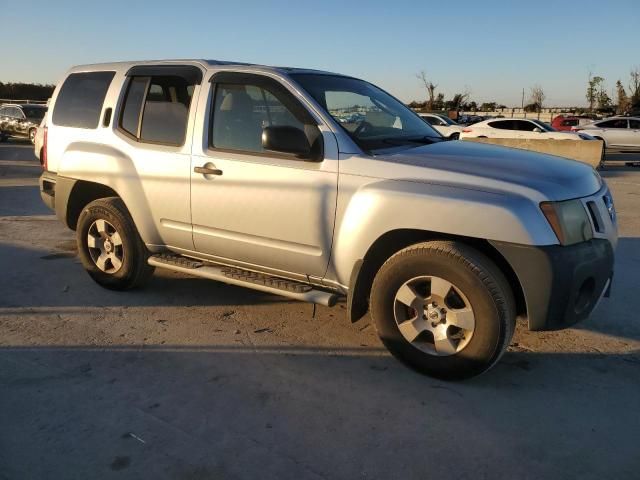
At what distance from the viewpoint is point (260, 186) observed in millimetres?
3834

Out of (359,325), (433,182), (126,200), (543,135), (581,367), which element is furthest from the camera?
(543,135)

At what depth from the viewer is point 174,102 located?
4426 mm

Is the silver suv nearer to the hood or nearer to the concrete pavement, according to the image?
the hood

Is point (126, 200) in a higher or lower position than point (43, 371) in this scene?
higher

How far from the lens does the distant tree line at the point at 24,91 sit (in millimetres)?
50531

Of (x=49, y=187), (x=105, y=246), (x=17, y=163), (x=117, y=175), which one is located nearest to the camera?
(x=117, y=175)

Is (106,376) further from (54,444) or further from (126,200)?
(126,200)

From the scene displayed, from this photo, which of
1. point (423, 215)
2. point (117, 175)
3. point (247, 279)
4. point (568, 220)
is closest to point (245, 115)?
point (247, 279)

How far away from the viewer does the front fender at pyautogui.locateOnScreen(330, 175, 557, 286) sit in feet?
9.85

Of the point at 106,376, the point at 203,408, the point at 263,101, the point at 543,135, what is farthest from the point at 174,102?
the point at 543,135

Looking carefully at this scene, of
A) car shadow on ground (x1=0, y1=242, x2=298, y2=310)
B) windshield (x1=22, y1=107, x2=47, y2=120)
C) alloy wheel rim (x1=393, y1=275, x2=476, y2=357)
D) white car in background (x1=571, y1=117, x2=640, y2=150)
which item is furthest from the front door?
windshield (x1=22, y1=107, x2=47, y2=120)

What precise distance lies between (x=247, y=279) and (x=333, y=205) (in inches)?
36.9

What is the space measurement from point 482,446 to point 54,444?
2.08 m

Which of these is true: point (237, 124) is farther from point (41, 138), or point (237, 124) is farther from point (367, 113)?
point (41, 138)
